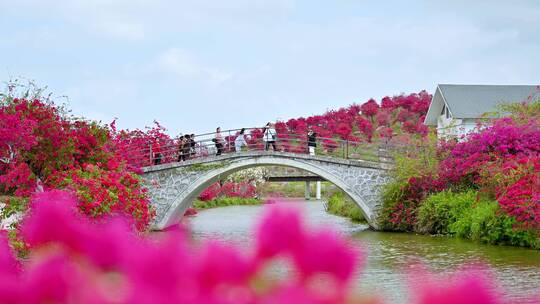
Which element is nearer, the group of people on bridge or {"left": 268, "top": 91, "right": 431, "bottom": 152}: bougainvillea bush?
the group of people on bridge

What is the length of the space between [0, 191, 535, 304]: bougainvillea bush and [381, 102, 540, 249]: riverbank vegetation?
14.2 m

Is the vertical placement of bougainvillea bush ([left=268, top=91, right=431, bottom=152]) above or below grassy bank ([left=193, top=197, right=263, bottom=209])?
above

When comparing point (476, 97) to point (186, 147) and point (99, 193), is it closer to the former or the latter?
point (186, 147)

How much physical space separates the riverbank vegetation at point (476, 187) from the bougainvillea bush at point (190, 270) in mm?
14201

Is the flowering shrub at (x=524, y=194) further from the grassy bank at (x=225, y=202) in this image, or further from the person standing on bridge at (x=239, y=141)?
the grassy bank at (x=225, y=202)

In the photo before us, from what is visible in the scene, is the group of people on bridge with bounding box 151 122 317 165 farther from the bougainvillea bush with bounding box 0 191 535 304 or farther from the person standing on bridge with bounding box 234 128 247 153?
the bougainvillea bush with bounding box 0 191 535 304

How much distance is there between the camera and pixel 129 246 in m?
0.93

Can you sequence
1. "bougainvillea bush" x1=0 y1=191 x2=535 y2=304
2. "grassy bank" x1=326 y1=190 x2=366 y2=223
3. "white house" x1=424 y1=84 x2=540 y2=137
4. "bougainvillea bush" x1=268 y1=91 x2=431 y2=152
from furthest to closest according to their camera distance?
"bougainvillea bush" x1=268 y1=91 x2=431 y2=152 < "white house" x1=424 y1=84 x2=540 y2=137 < "grassy bank" x1=326 y1=190 x2=366 y2=223 < "bougainvillea bush" x1=0 y1=191 x2=535 y2=304

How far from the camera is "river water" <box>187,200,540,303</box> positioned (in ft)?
34.7

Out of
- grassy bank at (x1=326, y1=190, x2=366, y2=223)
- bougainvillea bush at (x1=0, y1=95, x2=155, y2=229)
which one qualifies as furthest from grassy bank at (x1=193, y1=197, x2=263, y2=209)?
bougainvillea bush at (x1=0, y1=95, x2=155, y2=229)

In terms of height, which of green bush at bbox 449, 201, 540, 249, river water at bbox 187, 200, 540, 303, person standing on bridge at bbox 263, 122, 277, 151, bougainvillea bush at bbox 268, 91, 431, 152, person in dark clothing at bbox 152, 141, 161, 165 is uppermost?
bougainvillea bush at bbox 268, 91, 431, 152

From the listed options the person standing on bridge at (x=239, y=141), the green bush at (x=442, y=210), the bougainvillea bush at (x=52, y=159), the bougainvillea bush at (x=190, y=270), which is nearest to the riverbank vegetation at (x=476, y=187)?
the green bush at (x=442, y=210)

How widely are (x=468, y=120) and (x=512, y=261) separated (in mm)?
14778

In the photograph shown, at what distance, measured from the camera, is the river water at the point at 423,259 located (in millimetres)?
10570
